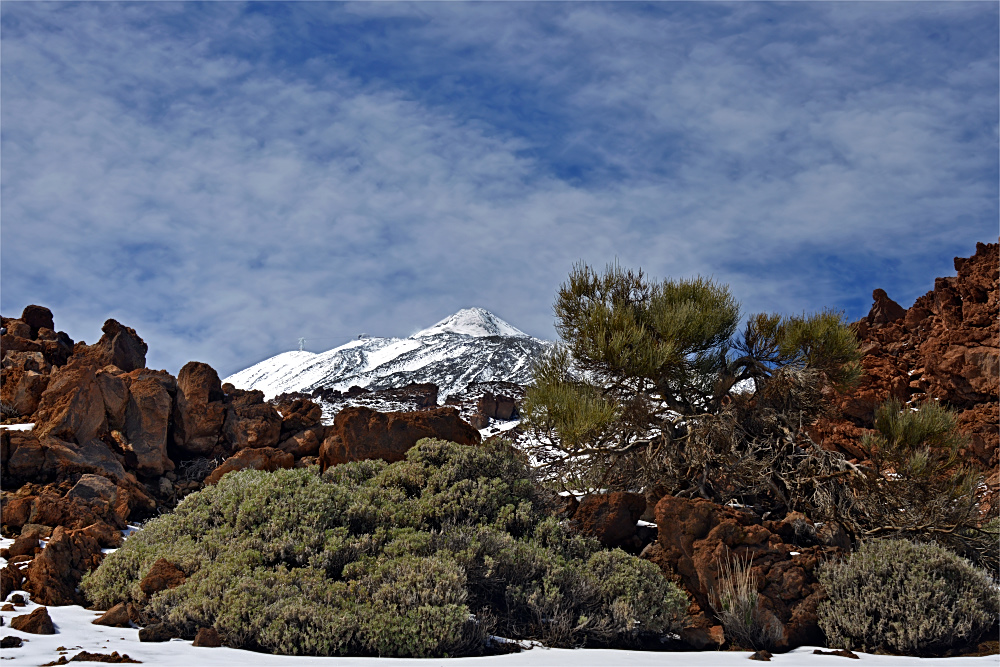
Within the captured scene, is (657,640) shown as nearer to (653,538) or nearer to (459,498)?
(653,538)

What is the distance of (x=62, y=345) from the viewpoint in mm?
14719

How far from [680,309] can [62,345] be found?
12.3 m

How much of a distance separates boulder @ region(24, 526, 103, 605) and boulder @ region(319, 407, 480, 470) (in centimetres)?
299

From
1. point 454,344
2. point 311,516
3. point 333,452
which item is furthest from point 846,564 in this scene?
point 454,344

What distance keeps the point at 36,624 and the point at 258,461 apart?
5719 mm

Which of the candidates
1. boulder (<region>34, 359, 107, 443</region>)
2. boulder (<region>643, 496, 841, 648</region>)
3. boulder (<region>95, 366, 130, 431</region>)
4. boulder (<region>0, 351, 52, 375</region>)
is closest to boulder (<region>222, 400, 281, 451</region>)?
boulder (<region>95, 366, 130, 431</region>)

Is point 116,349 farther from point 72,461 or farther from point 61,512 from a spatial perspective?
point 61,512

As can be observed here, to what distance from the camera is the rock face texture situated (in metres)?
14.7

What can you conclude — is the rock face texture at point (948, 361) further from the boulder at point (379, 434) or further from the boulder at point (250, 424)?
the boulder at point (250, 424)

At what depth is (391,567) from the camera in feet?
20.9

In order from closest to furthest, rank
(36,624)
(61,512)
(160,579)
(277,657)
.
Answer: (277,657) → (36,624) → (160,579) → (61,512)

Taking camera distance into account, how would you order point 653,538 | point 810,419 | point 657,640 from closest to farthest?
point 657,640 → point 653,538 → point 810,419

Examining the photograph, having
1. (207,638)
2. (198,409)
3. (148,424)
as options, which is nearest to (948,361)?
(198,409)

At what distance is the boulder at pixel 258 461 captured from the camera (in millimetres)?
10888
